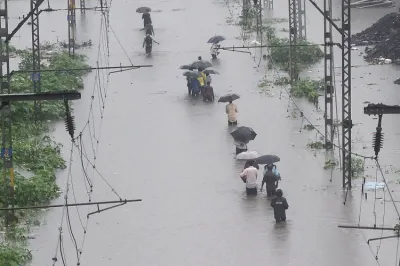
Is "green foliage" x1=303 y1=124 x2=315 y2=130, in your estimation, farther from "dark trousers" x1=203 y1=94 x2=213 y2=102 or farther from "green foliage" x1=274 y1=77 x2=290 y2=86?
"green foliage" x1=274 y1=77 x2=290 y2=86

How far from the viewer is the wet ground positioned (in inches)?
917

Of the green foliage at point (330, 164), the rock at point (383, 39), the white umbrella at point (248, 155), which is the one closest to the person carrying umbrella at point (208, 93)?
the rock at point (383, 39)

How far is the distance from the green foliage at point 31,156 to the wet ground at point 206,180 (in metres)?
0.45

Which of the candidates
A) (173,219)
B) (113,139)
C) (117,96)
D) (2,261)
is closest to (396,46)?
(117,96)

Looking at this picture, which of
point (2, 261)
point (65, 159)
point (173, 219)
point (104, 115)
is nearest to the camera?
point (2, 261)

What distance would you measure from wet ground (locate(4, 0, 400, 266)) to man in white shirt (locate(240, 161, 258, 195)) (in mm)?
192

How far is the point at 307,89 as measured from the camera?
37.8 m

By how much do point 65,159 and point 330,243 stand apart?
9168 mm

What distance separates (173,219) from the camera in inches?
1003

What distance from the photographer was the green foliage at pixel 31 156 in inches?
942

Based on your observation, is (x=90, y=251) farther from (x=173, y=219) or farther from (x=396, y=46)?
(x=396, y=46)

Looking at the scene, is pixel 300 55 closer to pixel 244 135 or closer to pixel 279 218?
pixel 244 135

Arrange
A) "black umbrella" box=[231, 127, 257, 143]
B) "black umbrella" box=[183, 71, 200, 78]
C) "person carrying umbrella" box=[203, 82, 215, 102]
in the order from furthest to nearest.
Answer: "black umbrella" box=[183, 71, 200, 78]
"person carrying umbrella" box=[203, 82, 215, 102]
"black umbrella" box=[231, 127, 257, 143]

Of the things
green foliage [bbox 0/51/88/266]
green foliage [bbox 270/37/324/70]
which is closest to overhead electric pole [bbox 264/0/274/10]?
green foliage [bbox 270/37/324/70]
